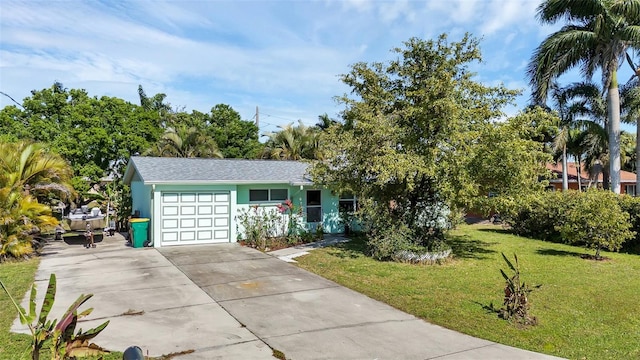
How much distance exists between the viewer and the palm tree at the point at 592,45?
16422 mm

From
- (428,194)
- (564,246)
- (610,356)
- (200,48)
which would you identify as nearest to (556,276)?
(428,194)

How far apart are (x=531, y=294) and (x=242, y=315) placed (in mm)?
5767

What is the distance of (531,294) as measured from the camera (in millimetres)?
8391

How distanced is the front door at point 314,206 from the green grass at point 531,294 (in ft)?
9.46

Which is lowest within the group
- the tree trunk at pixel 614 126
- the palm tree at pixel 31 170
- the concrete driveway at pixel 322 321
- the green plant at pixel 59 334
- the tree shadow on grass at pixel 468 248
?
the concrete driveway at pixel 322 321

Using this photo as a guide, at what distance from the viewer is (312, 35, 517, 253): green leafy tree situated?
10508mm

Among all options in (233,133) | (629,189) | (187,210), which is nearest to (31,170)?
(187,210)

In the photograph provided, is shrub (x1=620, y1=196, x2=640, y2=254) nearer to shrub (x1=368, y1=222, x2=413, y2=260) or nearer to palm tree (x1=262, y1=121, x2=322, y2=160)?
shrub (x1=368, y1=222, x2=413, y2=260)

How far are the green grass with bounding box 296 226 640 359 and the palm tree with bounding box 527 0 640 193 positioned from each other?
7230mm

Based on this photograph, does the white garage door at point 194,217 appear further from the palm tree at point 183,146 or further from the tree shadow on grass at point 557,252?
the tree shadow on grass at point 557,252

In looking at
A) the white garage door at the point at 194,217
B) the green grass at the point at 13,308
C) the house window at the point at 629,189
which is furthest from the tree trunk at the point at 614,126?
the house window at the point at 629,189

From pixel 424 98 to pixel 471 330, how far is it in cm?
624

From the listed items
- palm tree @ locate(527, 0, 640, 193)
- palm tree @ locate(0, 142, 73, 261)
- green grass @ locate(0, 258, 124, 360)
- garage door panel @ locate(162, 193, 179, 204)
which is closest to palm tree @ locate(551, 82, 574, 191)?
palm tree @ locate(527, 0, 640, 193)

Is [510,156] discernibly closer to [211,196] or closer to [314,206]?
[314,206]
